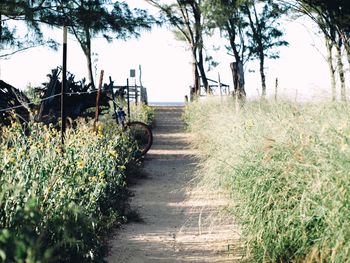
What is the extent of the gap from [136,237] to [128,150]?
3.83 meters

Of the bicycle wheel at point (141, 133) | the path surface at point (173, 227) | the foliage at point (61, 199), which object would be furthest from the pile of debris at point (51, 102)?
the foliage at point (61, 199)

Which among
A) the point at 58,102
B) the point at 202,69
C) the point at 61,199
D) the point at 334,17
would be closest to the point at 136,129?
the point at 58,102

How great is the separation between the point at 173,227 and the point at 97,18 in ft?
25.8

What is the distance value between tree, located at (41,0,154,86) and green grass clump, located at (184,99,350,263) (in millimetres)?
7934

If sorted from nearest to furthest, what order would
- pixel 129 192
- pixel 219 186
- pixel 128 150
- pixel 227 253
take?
pixel 227 253 → pixel 219 186 → pixel 129 192 → pixel 128 150

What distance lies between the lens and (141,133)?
11719 millimetres

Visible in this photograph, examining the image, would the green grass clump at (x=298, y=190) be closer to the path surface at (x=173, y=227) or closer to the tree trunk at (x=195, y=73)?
the path surface at (x=173, y=227)

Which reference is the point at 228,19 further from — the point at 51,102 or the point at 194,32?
the point at 51,102

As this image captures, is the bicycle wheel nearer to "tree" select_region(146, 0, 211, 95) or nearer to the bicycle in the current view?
the bicycle

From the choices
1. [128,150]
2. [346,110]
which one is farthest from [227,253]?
[128,150]

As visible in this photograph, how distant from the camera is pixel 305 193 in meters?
4.29

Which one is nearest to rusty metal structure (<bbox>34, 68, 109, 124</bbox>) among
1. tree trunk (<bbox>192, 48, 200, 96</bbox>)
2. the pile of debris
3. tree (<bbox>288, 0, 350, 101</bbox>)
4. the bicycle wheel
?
the pile of debris

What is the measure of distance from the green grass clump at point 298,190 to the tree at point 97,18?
7.93 m

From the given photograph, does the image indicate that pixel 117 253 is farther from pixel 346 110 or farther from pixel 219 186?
pixel 346 110
